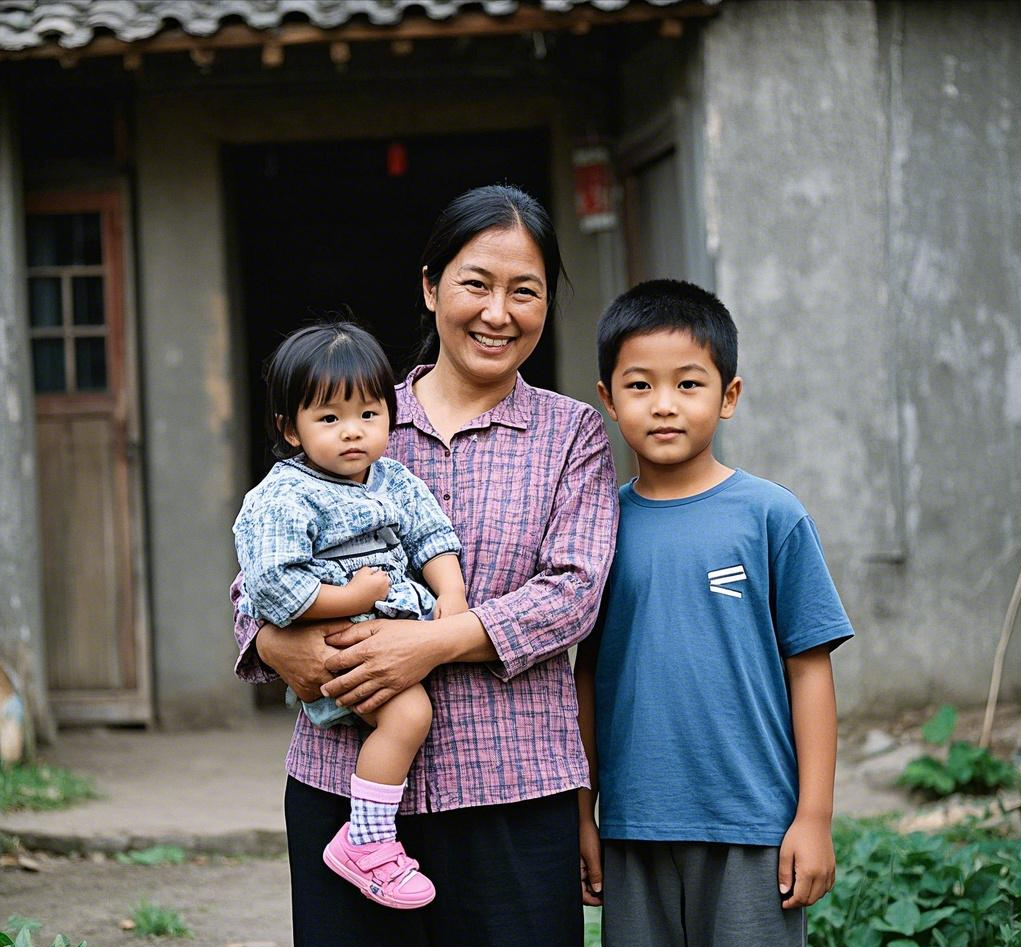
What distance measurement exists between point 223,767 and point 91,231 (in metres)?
2.87

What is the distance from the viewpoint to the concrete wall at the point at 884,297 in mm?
6359

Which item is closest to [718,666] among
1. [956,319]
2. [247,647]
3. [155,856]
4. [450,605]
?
[450,605]

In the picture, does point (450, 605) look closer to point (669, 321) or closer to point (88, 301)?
point (669, 321)

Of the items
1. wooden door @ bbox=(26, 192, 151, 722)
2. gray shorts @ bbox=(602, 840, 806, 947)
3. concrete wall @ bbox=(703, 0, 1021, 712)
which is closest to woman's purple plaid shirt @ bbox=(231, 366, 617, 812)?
gray shorts @ bbox=(602, 840, 806, 947)

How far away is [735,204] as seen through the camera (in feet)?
20.9

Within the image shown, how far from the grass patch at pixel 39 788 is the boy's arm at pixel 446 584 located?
3905 mm

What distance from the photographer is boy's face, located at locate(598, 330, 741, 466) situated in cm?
248

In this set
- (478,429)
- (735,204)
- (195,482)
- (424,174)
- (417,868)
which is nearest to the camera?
(417,868)

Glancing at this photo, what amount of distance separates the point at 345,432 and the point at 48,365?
5.35m

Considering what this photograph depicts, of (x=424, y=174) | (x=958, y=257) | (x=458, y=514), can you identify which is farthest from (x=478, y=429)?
(x=424, y=174)

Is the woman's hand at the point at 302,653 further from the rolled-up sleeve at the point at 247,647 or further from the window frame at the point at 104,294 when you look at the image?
the window frame at the point at 104,294

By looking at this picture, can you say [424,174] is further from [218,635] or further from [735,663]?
[735,663]

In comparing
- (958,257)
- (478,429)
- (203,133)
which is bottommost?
(478,429)

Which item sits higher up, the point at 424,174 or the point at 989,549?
the point at 424,174
